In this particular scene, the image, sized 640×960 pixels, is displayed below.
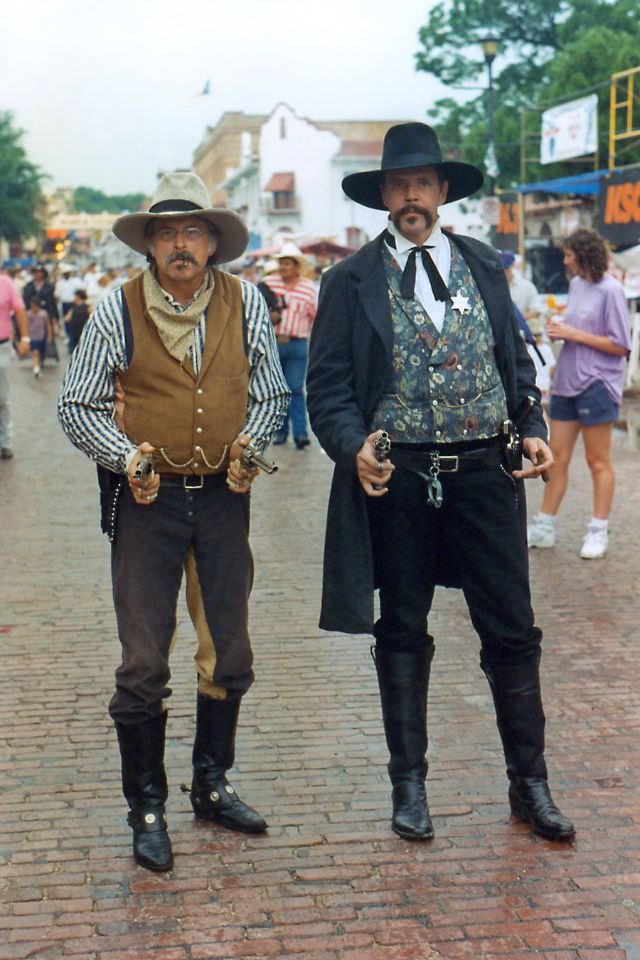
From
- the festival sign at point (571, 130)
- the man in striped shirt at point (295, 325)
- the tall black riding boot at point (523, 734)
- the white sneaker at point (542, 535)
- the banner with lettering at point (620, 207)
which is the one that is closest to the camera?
the tall black riding boot at point (523, 734)

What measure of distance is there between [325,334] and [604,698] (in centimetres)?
218

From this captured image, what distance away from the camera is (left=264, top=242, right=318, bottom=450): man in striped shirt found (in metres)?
12.8

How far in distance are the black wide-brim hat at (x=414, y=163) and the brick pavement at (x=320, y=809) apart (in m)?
1.92

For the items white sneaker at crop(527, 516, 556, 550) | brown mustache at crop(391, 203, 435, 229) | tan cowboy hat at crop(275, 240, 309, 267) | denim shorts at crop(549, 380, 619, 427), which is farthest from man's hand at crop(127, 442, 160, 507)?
tan cowboy hat at crop(275, 240, 309, 267)

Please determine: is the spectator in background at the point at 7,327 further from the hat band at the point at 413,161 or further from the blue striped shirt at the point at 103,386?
the hat band at the point at 413,161

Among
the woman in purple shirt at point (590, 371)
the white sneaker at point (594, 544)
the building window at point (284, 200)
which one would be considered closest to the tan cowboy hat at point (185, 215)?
the woman in purple shirt at point (590, 371)

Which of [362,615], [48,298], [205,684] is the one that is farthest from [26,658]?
[48,298]

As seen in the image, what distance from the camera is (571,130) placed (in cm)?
3284

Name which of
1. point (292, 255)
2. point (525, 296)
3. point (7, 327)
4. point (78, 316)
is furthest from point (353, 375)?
point (78, 316)

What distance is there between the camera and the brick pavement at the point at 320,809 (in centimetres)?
350

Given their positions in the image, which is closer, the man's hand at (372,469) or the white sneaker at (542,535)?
the man's hand at (372,469)

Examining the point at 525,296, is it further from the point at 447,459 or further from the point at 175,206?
the point at 175,206

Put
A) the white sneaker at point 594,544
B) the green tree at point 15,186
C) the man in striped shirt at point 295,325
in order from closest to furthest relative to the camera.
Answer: the white sneaker at point 594,544
the man in striped shirt at point 295,325
the green tree at point 15,186

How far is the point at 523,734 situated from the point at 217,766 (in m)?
0.93
